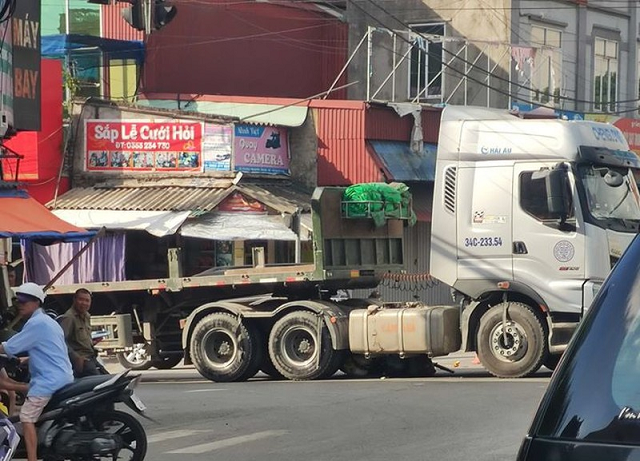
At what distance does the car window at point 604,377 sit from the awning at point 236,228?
2103 centimetres

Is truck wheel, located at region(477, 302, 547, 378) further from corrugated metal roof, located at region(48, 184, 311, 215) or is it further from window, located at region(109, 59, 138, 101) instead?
window, located at region(109, 59, 138, 101)

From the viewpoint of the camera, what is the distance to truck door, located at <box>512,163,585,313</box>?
16.6 metres

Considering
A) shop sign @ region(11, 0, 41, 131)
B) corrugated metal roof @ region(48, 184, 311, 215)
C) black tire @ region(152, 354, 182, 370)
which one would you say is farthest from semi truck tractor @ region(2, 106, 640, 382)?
corrugated metal roof @ region(48, 184, 311, 215)

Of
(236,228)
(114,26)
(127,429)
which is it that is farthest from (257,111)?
(127,429)

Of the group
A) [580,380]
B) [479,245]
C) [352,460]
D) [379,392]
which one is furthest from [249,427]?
[580,380]

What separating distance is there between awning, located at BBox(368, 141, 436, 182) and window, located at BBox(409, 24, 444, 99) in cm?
313

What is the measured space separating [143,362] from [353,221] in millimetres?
4394

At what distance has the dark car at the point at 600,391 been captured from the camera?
11.3 ft

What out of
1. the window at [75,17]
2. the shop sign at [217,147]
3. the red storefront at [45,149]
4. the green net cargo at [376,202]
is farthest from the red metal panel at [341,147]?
the green net cargo at [376,202]

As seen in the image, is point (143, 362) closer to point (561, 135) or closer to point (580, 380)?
point (561, 135)

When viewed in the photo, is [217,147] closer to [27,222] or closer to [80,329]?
[27,222]

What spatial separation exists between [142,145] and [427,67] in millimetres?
9010

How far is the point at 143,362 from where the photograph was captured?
20.0 m

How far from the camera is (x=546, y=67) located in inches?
1267
